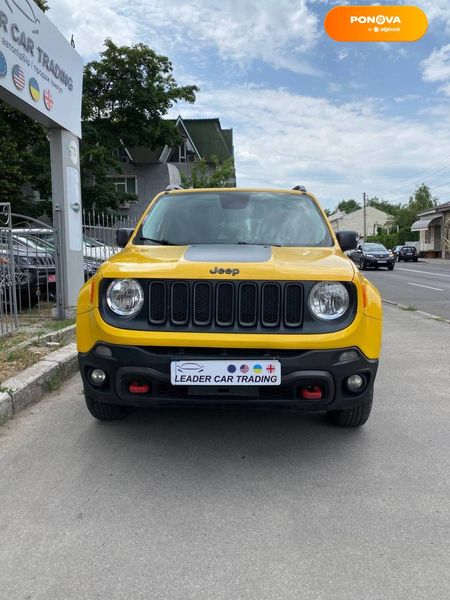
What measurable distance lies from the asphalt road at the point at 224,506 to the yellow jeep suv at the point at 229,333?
47 cm

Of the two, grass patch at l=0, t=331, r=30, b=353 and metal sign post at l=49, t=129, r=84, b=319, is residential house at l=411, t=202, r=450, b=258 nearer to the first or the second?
metal sign post at l=49, t=129, r=84, b=319

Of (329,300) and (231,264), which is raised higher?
(231,264)

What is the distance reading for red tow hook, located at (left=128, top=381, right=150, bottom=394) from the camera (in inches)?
123

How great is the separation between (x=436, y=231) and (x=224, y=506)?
51.7 meters

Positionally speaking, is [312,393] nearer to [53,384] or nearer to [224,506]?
[224,506]

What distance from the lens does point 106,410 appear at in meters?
3.84

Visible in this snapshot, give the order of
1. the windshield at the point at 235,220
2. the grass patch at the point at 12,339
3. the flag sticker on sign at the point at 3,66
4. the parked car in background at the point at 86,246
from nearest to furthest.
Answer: the windshield at the point at 235,220 < the grass patch at the point at 12,339 < the flag sticker on sign at the point at 3,66 < the parked car in background at the point at 86,246

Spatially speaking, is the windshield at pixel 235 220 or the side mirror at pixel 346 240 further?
the side mirror at pixel 346 240

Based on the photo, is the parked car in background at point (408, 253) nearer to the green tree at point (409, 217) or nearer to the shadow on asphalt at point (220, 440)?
the green tree at point (409, 217)

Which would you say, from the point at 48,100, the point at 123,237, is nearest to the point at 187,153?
the point at 48,100

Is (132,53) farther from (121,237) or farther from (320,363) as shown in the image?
(320,363)

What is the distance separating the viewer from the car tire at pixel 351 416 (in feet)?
11.9

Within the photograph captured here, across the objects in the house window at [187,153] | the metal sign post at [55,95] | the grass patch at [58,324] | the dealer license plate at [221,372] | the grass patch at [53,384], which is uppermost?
the house window at [187,153]

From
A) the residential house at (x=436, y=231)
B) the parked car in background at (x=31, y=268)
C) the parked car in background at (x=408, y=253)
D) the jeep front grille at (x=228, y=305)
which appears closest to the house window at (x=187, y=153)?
the parked car in background at (x=408, y=253)
